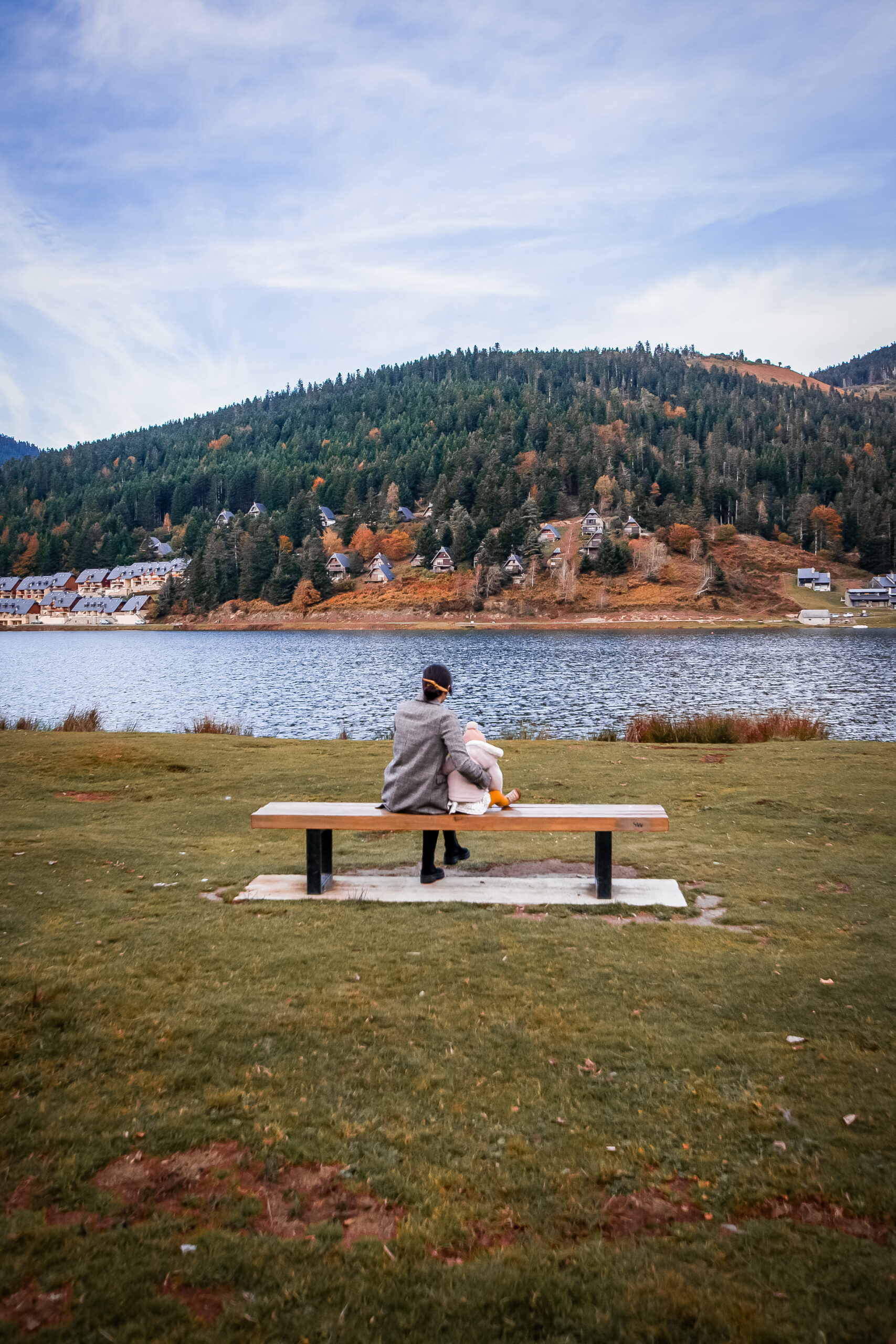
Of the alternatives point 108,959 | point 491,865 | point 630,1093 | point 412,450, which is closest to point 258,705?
point 491,865

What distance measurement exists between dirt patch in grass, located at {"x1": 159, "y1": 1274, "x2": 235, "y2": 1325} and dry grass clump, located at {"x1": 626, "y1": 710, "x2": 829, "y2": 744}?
18207 mm

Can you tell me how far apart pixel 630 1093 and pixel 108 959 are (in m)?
3.82

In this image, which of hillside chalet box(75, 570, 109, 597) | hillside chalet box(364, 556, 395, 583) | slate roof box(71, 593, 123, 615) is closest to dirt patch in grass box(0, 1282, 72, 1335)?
hillside chalet box(364, 556, 395, 583)

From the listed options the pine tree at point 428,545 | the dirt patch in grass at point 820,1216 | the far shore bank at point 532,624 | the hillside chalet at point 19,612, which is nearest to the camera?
the dirt patch in grass at point 820,1216

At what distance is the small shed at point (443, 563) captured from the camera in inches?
5276

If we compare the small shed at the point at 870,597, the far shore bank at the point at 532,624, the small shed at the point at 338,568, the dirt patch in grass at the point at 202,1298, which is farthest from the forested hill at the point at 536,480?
the dirt patch in grass at the point at 202,1298

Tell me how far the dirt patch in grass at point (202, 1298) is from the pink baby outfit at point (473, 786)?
4.80 m

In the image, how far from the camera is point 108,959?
226 inches

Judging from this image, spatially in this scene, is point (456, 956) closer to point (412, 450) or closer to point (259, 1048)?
point (259, 1048)

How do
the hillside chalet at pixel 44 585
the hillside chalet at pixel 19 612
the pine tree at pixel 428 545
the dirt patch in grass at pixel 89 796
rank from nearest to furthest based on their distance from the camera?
the dirt patch in grass at pixel 89 796 → the pine tree at pixel 428 545 → the hillside chalet at pixel 19 612 → the hillside chalet at pixel 44 585

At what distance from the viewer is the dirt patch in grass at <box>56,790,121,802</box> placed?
1248 cm

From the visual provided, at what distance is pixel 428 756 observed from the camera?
24.4 feet

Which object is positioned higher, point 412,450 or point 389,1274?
point 412,450

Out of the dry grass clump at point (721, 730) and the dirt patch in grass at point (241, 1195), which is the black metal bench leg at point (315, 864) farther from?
the dry grass clump at point (721, 730)
